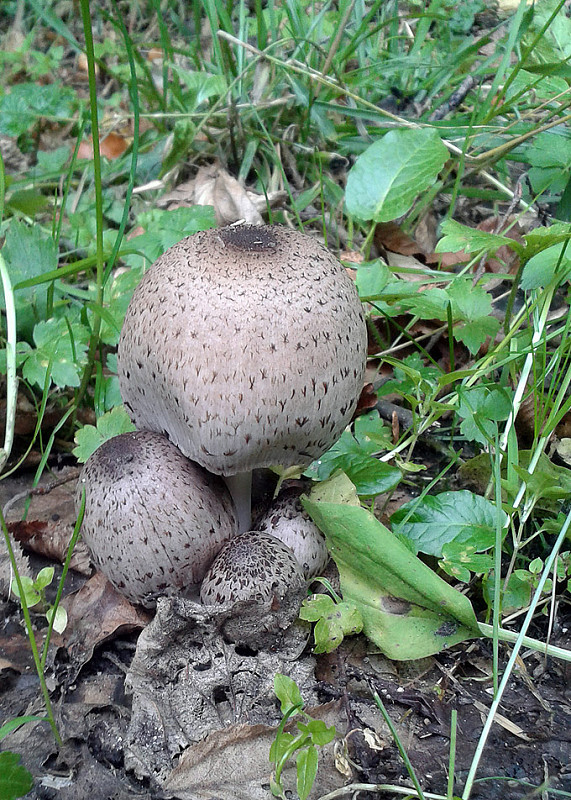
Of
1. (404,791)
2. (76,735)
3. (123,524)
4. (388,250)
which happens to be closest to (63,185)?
(388,250)

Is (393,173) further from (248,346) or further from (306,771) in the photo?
(306,771)

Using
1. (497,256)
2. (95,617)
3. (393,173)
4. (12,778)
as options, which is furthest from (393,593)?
(497,256)

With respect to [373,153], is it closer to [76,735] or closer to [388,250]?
[388,250]

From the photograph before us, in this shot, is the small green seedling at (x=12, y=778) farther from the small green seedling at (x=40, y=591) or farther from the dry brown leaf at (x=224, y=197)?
the dry brown leaf at (x=224, y=197)

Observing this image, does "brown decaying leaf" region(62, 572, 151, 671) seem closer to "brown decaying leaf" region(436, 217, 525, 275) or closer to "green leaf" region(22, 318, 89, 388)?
"green leaf" region(22, 318, 89, 388)

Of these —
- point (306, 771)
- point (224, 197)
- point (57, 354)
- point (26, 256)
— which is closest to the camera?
point (306, 771)

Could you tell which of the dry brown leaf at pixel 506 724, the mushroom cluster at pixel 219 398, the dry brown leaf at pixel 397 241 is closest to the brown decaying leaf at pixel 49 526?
the mushroom cluster at pixel 219 398
